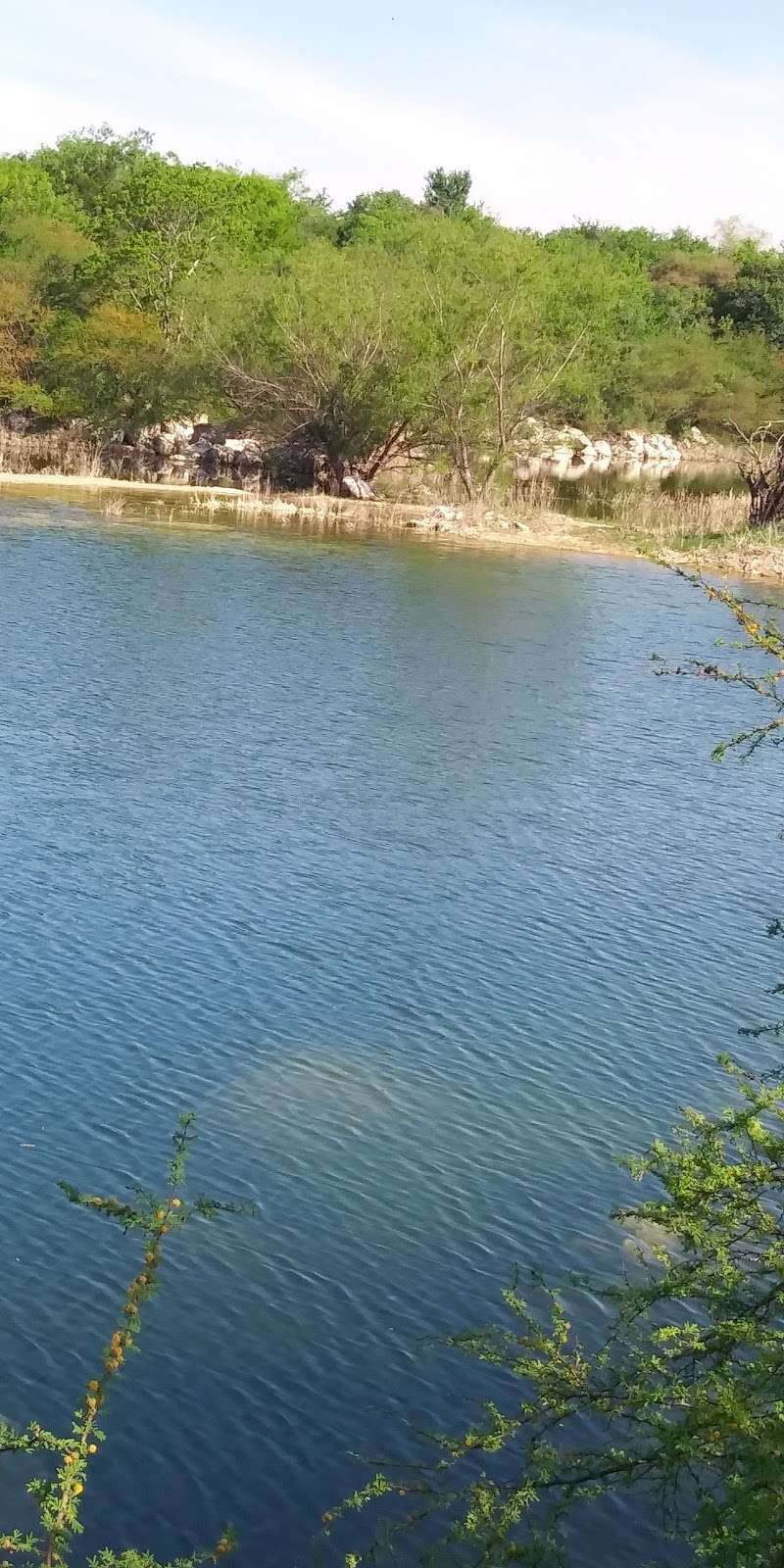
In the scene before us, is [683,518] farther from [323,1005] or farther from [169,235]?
[323,1005]

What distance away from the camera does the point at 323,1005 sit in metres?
13.8

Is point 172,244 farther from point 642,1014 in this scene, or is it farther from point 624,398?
point 642,1014

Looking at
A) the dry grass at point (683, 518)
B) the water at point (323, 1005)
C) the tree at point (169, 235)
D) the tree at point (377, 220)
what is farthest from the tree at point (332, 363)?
the tree at point (377, 220)

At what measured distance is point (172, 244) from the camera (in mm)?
62938

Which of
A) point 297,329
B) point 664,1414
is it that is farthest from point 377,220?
point 664,1414

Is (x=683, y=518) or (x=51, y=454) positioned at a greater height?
(x=51, y=454)

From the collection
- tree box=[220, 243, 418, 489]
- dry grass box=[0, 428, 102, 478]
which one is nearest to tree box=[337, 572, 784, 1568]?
tree box=[220, 243, 418, 489]

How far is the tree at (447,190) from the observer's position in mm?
108688

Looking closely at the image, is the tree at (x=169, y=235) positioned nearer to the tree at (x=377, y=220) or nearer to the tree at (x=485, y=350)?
the tree at (x=485, y=350)

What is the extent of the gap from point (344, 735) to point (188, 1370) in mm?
14634

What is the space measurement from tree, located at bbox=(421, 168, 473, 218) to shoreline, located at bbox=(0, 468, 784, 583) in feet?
202

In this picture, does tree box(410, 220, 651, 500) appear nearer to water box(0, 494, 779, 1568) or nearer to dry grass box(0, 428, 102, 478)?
dry grass box(0, 428, 102, 478)

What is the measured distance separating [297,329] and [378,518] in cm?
663

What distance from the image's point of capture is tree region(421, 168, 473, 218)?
108688mm
